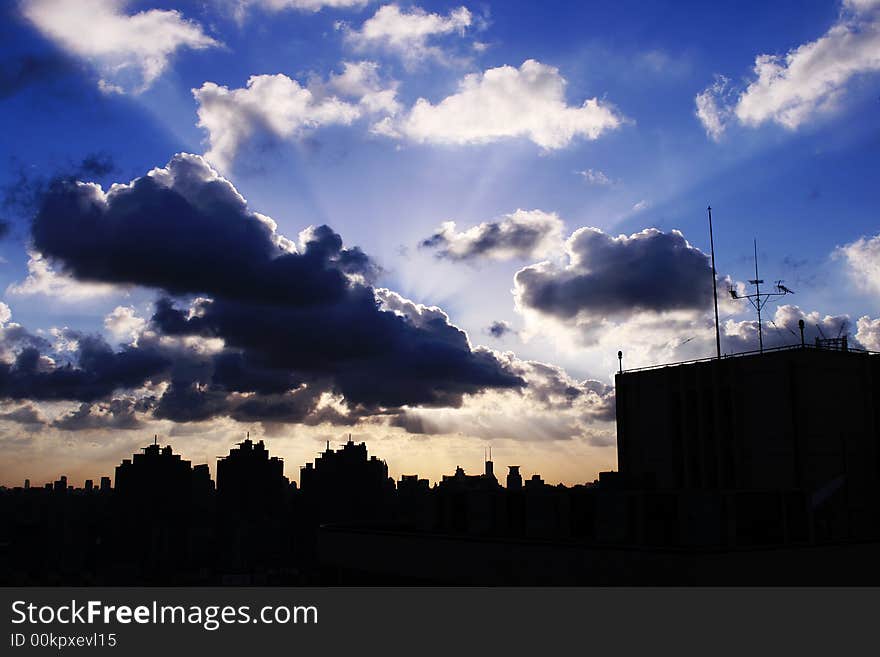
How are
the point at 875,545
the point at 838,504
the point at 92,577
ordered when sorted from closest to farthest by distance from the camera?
the point at 875,545, the point at 838,504, the point at 92,577

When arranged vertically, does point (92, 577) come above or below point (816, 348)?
below

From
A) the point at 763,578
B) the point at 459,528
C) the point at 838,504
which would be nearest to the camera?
the point at 763,578

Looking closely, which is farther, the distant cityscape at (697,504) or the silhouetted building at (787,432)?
the silhouetted building at (787,432)

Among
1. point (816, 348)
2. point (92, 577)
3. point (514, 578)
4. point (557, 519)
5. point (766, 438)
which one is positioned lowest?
point (92, 577)

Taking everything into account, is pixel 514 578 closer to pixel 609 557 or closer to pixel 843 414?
pixel 609 557

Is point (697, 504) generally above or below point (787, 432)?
below

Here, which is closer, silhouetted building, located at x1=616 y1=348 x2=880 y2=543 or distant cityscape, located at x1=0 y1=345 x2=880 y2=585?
distant cityscape, located at x1=0 y1=345 x2=880 y2=585

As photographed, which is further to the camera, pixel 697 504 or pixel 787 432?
pixel 787 432

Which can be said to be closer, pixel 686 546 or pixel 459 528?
pixel 686 546

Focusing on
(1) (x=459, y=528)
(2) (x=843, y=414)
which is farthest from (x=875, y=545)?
(1) (x=459, y=528)

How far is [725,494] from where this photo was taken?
175ft

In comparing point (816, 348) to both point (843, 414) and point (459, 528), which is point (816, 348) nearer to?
point (843, 414)
